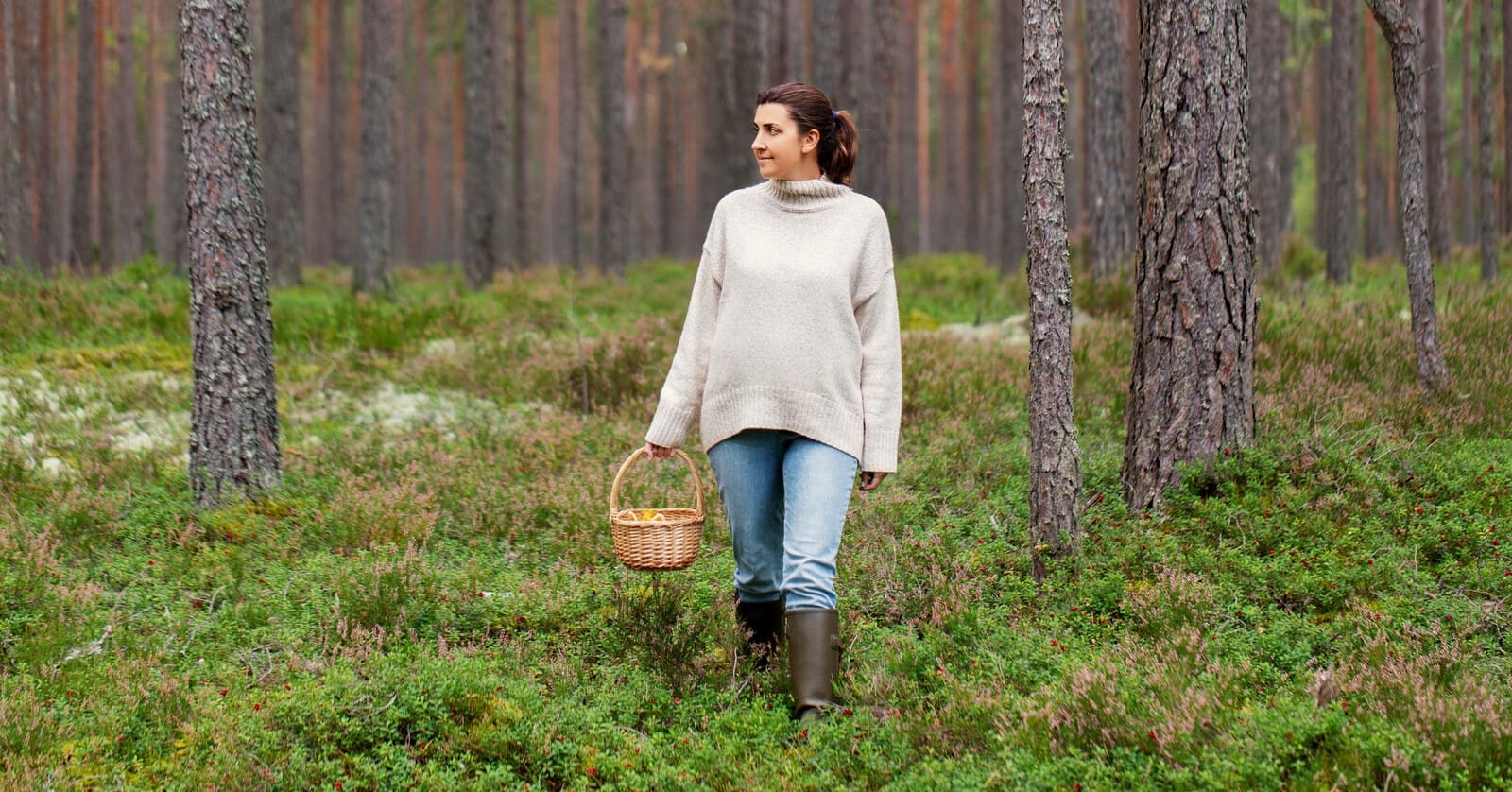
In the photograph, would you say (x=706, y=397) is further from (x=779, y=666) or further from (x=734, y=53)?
(x=734, y=53)

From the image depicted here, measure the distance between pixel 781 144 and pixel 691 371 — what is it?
92cm

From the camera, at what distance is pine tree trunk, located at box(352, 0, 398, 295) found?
53.8 ft

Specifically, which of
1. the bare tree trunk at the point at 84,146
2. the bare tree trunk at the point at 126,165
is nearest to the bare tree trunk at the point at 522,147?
the bare tree trunk at the point at 126,165

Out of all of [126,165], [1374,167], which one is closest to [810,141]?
[1374,167]

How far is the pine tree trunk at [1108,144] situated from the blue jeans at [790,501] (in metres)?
9.53

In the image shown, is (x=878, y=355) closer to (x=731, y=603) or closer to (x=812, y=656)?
(x=812, y=656)

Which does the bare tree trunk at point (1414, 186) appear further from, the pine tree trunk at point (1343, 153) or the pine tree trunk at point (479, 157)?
the pine tree trunk at point (479, 157)

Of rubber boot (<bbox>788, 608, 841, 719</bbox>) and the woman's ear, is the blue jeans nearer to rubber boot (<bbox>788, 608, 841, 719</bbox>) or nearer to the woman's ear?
rubber boot (<bbox>788, 608, 841, 719</bbox>)

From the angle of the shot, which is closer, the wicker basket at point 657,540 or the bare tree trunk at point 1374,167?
the wicker basket at point 657,540

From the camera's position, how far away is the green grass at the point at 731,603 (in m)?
3.59

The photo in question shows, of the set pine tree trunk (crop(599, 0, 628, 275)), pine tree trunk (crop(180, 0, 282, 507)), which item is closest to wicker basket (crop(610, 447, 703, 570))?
pine tree trunk (crop(180, 0, 282, 507))

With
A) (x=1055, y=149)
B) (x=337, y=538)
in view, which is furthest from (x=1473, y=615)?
(x=337, y=538)

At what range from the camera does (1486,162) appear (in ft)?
47.1

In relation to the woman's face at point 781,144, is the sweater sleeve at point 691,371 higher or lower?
lower
